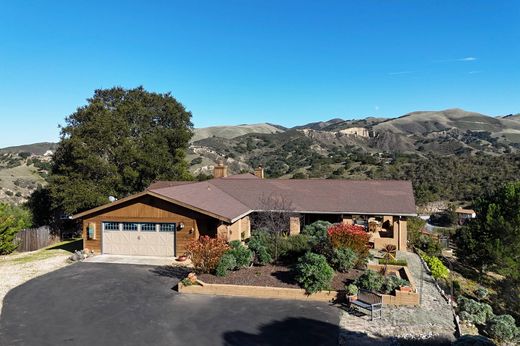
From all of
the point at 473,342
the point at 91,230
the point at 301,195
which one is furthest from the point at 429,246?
the point at 91,230

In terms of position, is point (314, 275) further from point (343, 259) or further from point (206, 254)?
point (206, 254)

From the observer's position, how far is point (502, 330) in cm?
1326

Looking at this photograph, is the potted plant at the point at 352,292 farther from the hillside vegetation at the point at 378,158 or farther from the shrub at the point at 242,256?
the hillside vegetation at the point at 378,158

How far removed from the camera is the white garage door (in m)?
21.8

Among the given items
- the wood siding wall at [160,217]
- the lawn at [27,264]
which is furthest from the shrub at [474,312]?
the lawn at [27,264]

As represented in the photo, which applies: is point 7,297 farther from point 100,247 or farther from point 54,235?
point 54,235

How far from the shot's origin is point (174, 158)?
38938 mm

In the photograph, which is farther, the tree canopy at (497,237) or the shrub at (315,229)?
the tree canopy at (497,237)

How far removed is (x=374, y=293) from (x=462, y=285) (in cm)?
1398

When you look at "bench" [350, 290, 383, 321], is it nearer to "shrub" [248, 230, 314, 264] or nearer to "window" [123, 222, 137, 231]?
"shrub" [248, 230, 314, 264]

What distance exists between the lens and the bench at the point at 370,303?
1327cm

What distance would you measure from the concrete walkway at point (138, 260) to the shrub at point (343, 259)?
7184 millimetres

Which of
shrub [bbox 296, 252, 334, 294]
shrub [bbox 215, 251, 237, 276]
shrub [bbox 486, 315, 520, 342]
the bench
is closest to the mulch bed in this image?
shrub [bbox 215, 251, 237, 276]

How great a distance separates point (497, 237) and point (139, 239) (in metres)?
22.1
